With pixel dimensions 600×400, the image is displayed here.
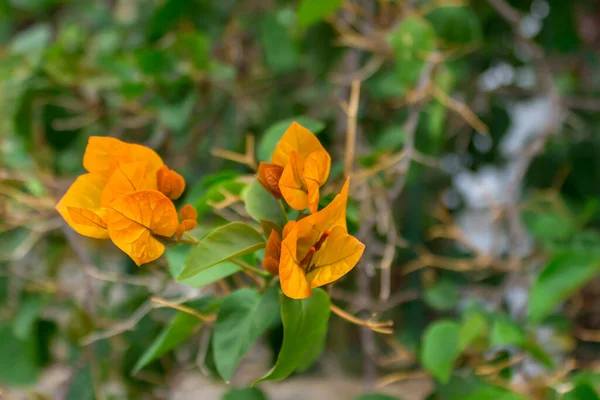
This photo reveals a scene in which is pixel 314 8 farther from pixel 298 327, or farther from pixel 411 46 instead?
pixel 298 327

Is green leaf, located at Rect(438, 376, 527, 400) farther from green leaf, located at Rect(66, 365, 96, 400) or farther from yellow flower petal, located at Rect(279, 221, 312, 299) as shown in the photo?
green leaf, located at Rect(66, 365, 96, 400)

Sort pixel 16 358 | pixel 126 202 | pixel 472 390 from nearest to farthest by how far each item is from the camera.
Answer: pixel 126 202 → pixel 472 390 → pixel 16 358

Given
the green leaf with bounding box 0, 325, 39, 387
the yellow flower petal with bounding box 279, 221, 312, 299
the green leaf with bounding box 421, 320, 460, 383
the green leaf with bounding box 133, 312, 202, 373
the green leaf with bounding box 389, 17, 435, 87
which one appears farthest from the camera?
the green leaf with bounding box 0, 325, 39, 387

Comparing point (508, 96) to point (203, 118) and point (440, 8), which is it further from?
point (203, 118)

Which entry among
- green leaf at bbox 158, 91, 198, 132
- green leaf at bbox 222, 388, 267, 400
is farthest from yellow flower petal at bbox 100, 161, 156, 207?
green leaf at bbox 158, 91, 198, 132

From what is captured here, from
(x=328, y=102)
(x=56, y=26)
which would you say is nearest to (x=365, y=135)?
(x=328, y=102)

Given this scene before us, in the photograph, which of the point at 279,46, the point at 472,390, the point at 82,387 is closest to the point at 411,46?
the point at 279,46

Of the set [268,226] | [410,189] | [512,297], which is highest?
[268,226]
